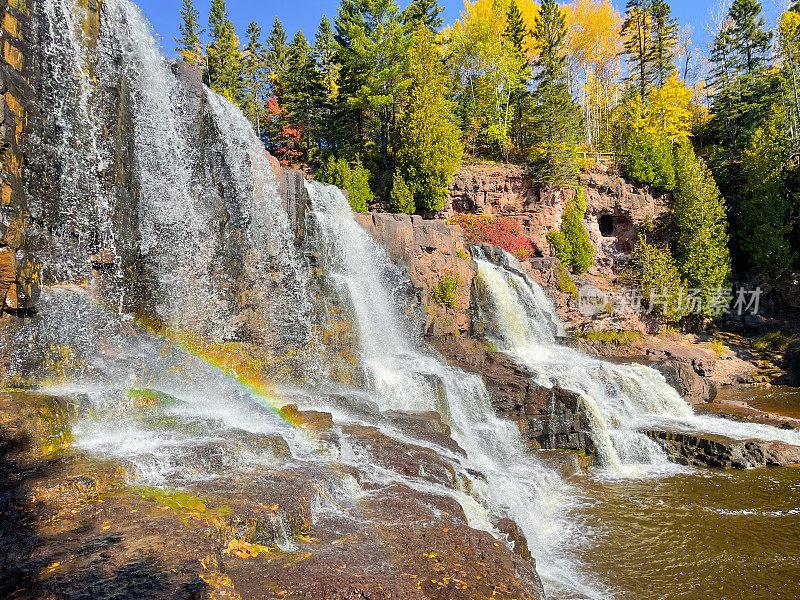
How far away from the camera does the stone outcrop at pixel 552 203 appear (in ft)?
94.4

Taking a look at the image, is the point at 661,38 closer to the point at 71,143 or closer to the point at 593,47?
the point at 593,47

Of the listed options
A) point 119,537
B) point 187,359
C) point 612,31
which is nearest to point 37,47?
point 187,359

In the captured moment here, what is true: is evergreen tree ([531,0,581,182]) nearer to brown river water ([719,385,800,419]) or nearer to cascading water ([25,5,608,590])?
brown river water ([719,385,800,419])

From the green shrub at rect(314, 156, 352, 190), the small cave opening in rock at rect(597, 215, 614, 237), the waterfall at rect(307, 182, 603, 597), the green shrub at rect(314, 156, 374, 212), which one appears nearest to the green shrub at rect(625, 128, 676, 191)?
the small cave opening in rock at rect(597, 215, 614, 237)

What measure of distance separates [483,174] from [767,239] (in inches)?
615

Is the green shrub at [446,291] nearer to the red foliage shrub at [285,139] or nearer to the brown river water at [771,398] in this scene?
the brown river water at [771,398]

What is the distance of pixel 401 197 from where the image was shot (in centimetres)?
2716

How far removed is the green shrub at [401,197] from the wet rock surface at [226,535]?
20725 millimetres

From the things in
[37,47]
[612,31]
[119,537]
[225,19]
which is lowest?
[119,537]

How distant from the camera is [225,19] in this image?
1780 inches

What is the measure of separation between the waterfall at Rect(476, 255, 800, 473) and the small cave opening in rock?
1163 centimetres

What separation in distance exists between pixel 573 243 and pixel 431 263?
Result: 12.5 meters

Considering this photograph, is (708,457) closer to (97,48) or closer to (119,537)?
(119,537)

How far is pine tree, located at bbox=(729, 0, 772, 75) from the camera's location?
3625 cm
